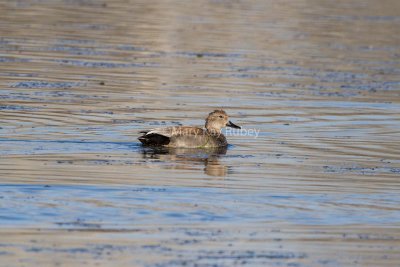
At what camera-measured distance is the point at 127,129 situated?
16203 mm

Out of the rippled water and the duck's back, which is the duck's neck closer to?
the duck's back

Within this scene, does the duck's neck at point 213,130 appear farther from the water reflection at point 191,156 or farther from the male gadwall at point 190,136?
the water reflection at point 191,156

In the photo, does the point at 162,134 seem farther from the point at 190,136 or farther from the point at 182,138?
the point at 190,136

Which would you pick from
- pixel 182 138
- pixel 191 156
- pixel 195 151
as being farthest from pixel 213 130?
pixel 191 156

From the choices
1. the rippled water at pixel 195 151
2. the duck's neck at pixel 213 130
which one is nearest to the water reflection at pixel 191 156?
the rippled water at pixel 195 151

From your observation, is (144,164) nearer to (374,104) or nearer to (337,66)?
(374,104)

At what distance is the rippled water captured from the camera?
9.70m

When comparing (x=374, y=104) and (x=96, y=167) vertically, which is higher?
(x=374, y=104)

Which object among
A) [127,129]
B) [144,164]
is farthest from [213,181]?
[127,129]

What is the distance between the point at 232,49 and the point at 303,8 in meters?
15.2

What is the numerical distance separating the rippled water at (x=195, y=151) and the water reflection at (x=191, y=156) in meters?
0.04

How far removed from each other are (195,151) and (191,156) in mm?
459

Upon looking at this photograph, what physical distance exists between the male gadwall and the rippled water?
6.5 inches

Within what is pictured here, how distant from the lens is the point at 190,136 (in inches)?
596
